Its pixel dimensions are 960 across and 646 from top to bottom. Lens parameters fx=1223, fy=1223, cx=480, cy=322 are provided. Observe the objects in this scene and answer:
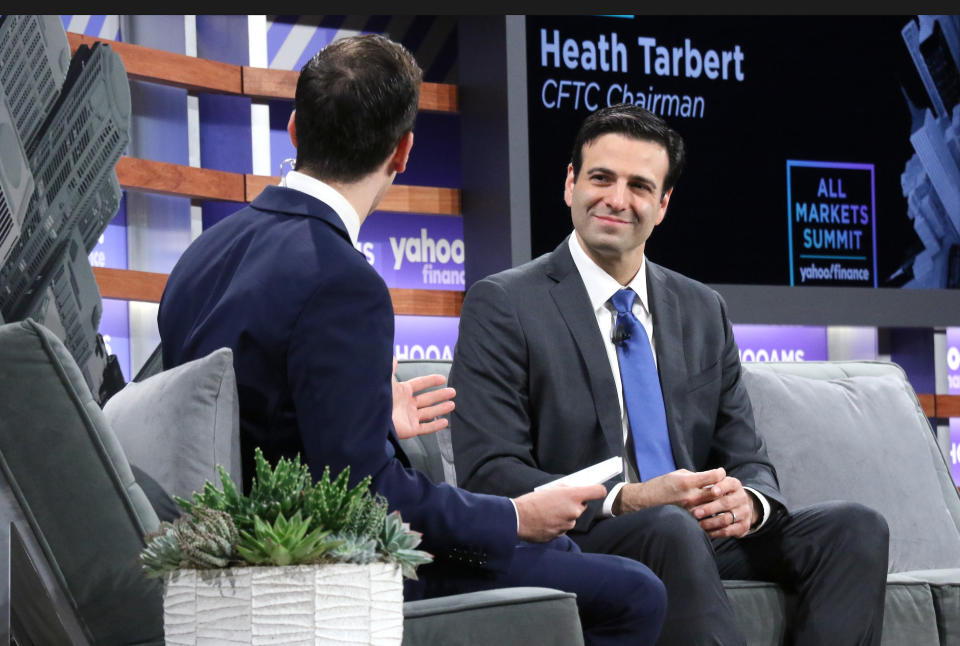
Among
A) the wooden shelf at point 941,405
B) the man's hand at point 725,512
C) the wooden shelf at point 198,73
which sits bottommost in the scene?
the wooden shelf at point 941,405

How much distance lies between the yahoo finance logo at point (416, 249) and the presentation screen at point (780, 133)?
1.96ft

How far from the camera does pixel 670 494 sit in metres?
2.22

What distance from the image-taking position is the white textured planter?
118 centimetres

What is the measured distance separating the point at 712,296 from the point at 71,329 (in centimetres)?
301

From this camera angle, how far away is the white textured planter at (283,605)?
3.88ft

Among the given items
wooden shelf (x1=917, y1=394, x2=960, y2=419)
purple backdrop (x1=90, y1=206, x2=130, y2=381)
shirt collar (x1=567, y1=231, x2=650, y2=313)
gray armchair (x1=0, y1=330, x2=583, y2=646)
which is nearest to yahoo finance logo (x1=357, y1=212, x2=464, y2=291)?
purple backdrop (x1=90, y1=206, x2=130, y2=381)

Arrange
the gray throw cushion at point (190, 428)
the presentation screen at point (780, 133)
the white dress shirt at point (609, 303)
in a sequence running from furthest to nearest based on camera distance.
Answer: the presentation screen at point (780, 133), the white dress shirt at point (609, 303), the gray throw cushion at point (190, 428)

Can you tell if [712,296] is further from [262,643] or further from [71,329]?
[71,329]

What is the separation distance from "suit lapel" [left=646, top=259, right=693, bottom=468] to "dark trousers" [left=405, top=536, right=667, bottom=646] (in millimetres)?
771

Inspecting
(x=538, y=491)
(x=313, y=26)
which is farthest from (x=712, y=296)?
(x=313, y=26)

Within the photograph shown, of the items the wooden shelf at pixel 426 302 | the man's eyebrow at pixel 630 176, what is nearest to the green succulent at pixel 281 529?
the man's eyebrow at pixel 630 176

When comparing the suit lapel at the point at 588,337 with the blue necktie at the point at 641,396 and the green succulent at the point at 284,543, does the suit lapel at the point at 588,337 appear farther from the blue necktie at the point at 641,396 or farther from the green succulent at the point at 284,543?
the green succulent at the point at 284,543

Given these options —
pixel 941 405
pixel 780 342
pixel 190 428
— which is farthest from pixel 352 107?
pixel 941 405

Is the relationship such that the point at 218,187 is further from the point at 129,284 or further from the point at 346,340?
the point at 346,340
